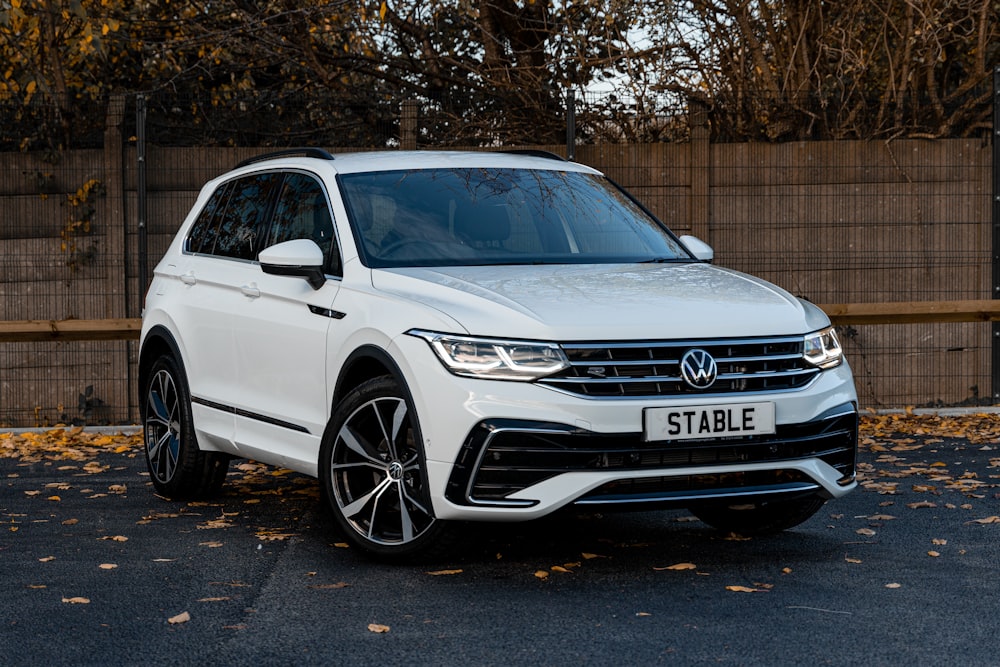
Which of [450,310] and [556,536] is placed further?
[556,536]

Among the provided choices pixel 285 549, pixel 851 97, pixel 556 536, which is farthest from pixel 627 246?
pixel 851 97

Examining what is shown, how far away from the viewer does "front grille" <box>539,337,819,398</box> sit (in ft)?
16.8

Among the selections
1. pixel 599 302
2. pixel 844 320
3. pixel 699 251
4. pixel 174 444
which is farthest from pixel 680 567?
pixel 844 320

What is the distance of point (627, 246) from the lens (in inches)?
260

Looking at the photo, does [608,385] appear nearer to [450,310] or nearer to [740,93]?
[450,310]

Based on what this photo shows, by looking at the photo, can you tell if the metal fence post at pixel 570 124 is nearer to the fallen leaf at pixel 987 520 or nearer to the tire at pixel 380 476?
the fallen leaf at pixel 987 520

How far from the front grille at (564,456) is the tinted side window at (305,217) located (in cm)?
140

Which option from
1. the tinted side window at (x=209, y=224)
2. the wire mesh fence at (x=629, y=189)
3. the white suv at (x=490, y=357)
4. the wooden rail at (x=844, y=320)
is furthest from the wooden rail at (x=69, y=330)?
the white suv at (x=490, y=357)

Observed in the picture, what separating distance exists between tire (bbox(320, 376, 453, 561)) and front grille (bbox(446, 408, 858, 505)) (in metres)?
0.25

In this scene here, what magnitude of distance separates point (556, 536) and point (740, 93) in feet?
26.7

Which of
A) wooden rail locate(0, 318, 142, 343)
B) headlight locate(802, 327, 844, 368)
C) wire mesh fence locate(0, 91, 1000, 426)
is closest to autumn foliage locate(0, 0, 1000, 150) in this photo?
wire mesh fence locate(0, 91, 1000, 426)

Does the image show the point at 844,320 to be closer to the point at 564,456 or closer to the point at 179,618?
the point at 564,456

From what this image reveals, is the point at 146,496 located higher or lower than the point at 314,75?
lower

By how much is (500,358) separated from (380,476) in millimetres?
876
